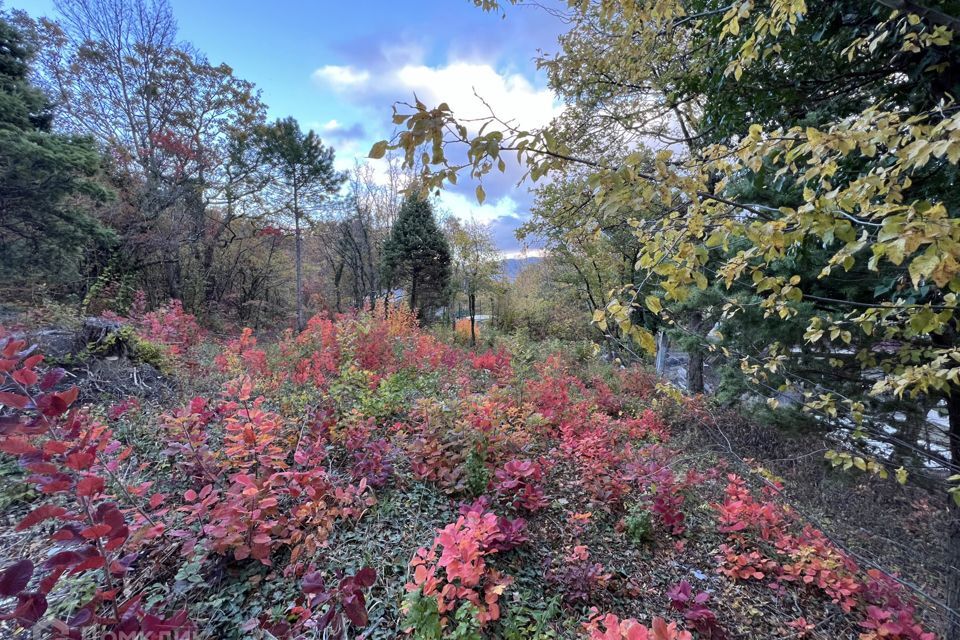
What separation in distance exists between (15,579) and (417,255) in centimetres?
1407

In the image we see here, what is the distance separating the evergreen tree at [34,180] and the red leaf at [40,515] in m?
6.81

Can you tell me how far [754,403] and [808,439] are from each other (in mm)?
955

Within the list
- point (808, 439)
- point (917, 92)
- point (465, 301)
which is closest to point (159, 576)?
point (917, 92)

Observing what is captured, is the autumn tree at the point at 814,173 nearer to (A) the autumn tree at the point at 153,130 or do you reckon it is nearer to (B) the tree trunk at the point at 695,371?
(B) the tree trunk at the point at 695,371

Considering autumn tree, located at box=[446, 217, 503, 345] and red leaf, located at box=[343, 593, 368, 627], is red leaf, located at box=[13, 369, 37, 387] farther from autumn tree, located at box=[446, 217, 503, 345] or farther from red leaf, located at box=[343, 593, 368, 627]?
autumn tree, located at box=[446, 217, 503, 345]

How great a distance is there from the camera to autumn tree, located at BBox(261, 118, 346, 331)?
12.6 m

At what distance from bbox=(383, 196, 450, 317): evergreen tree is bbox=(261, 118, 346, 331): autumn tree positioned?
292 centimetres

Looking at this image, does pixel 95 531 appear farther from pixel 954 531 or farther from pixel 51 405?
pixel 954 531

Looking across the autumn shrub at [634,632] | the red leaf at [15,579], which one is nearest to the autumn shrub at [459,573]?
the autumn shrub at [634,632]

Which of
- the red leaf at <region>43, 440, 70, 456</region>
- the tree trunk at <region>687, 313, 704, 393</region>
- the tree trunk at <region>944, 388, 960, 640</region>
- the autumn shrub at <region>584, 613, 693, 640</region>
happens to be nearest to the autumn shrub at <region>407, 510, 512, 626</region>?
the autumn shrub at <region>584, 613, 693, 640</region>

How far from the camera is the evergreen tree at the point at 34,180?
5125 millimetres

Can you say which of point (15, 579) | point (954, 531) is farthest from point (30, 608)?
point (954, 531)

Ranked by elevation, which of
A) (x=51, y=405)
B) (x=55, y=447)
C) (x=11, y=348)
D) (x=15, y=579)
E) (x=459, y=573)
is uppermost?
(x=11, y=348)

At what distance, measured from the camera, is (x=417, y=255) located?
47.8 ft
